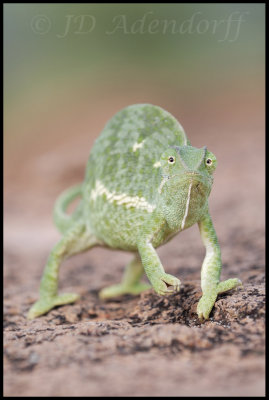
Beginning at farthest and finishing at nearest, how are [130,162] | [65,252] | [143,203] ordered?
[65,252] < [130,162] < [143,203]

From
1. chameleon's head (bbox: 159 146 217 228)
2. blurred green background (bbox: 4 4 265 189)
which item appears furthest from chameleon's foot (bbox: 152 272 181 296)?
blurred green background (bbox: 4 4 265 189)

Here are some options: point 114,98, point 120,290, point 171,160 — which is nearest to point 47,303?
point 120,290

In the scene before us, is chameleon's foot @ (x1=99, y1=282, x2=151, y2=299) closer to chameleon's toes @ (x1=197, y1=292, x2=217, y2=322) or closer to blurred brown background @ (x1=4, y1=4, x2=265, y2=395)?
blurred brown background @ (x1=4, y1=4, x2=265, y2=395)

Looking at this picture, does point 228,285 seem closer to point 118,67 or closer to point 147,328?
point 147,328

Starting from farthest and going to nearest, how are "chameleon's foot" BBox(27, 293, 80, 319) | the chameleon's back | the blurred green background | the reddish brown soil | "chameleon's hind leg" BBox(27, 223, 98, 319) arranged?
the blurred green background → "chameleon's hind leg" BBox(27, 223, 98, 319) → "chameleon's foot" BBox(27, 293, 80, 319) → the chameleon's back → the reddish brown soil

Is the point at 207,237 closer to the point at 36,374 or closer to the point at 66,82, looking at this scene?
the point at 36,374

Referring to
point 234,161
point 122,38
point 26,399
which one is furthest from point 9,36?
point 26,399

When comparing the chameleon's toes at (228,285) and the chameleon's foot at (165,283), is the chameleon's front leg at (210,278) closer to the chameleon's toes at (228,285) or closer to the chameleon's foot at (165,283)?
the chameleon's toes at (228,285)
